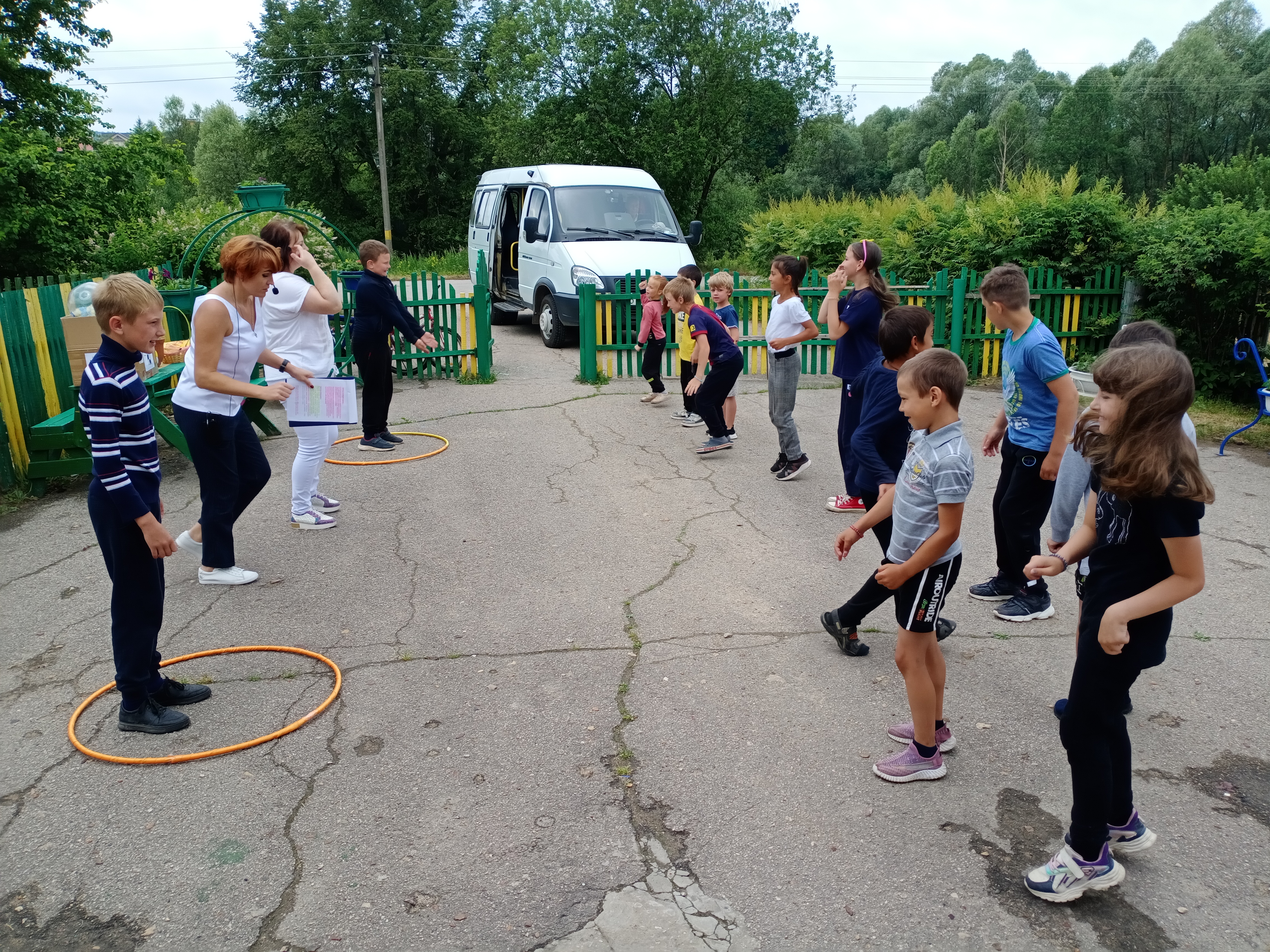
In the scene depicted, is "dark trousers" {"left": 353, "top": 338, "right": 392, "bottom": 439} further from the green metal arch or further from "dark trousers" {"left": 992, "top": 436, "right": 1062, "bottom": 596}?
"dark trousers" {"left": 992, "top": 436, "right": 1062, "bottom": 596}

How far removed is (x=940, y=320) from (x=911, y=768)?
928 centimetres

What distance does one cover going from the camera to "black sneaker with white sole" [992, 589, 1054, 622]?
5.01 metres

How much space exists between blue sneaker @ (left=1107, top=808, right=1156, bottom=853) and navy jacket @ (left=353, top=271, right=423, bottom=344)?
674 cm

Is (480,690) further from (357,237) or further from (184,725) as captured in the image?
(357,237)

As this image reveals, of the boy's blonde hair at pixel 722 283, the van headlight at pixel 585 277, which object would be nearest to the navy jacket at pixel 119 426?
the boy's blonde hair at pixel 722 283

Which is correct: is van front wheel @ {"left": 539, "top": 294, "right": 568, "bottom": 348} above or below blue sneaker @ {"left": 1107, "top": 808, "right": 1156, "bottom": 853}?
above

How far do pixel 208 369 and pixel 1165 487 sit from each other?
173 inches

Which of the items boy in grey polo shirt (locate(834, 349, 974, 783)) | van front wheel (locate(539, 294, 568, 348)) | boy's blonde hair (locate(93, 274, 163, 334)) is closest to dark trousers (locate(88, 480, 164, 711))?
boy's blonde hair (locate(93, 274, 163, 334))

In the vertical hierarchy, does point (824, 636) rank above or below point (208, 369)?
below

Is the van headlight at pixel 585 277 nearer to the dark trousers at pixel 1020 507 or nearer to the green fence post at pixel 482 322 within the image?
the green fence post at pixel 482 322

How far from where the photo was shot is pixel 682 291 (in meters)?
8.44

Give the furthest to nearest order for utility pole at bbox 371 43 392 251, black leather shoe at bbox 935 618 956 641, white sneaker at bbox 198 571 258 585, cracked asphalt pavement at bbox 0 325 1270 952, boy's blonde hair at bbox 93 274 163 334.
Answer: utility pole at bbox 371 43 392 251 → white sneaker at bbox 198 571 258 585 → black leather shoe at bbox 935 618 956 641 → boy's blonde hair at bbox 93 274 163 334 → cracked asphalt pavement at bbox 0 325 1270 952


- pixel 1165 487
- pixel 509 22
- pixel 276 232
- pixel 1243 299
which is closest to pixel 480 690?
pixel 1165 487

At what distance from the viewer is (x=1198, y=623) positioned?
16.3ft
